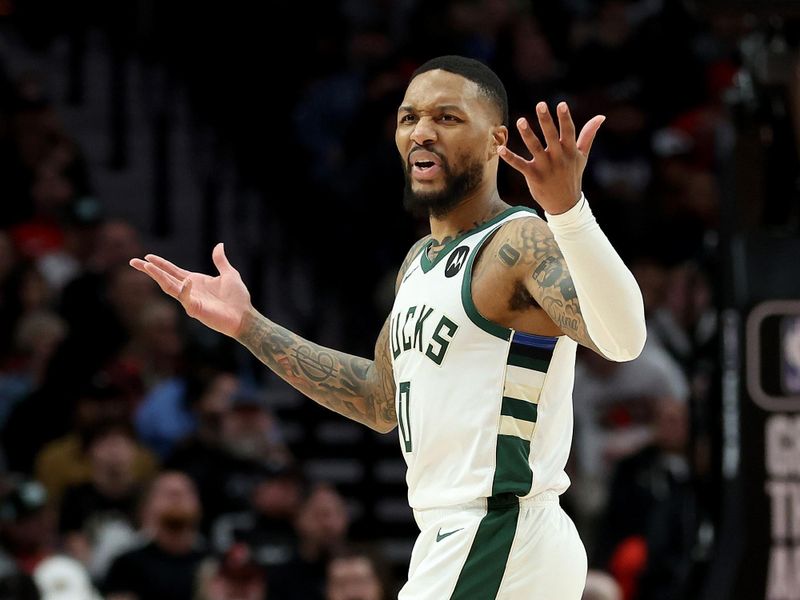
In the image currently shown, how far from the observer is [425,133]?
4.46m

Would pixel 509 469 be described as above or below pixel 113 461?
above

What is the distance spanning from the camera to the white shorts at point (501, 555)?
426 cm

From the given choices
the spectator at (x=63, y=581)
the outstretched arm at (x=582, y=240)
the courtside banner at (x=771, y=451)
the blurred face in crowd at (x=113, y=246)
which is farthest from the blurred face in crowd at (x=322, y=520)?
the outstretched arm at (x=582, y=240)

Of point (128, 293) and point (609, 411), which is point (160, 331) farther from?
point (609, 411)

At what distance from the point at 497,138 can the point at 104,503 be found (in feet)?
18.4

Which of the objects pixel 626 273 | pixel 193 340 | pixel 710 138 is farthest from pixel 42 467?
pixel 626 273

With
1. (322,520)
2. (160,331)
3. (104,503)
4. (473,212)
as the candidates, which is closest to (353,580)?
(322,520)

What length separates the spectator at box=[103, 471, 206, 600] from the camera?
8.73 metres

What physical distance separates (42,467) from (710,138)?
19.6 feet

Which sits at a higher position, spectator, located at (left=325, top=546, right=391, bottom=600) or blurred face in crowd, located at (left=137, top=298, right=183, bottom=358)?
blurred face in crowd, located at (left=137, top=298, right=183, bottom=358)

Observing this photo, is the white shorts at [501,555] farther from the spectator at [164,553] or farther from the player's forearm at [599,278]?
the spectator at [164,553]

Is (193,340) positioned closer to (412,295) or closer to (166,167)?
(166,167)

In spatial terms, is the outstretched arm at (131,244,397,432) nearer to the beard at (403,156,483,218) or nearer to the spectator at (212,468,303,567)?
the beard at (403,156,483,218)

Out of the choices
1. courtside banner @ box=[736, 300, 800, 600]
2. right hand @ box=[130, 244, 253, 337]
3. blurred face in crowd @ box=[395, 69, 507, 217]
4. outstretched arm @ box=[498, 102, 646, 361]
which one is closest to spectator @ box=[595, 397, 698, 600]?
courtside banner @ box=[736, 300, 800, 600]
